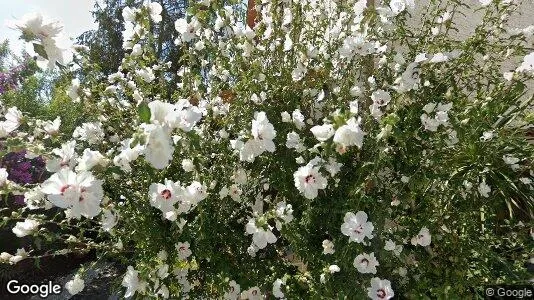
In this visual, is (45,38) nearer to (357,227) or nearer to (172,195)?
(172,195)

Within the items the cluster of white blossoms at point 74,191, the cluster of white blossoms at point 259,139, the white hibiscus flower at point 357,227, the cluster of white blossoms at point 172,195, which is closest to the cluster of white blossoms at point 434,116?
the white hibiscus flower at point 357,227

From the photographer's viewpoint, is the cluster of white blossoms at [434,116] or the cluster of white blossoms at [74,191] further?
the cluster of white blossoms at [434,116]

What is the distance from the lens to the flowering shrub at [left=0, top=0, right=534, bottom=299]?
2.07 meters

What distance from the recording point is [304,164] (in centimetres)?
222

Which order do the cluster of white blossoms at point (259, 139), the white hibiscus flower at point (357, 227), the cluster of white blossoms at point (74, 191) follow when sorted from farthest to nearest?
the white hibiscus flower at point (357, 227) < the cluster of white blossoms at point (259, 139) < the cluster of white blossoms at point (74, 191)

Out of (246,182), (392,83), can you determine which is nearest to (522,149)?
(392,83)

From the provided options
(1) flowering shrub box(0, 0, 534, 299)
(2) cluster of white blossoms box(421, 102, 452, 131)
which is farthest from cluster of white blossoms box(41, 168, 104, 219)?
(2) cluster of white blossoms box(421, 102, 452, 131)

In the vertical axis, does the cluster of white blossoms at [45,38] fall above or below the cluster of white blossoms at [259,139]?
above

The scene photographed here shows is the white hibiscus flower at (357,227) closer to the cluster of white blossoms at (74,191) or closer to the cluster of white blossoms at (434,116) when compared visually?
the cluster of white blossoms at (434,116)

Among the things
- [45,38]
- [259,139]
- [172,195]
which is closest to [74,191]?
[172,195]

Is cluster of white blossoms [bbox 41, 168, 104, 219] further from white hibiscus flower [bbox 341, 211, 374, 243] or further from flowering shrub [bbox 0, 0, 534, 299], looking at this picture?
white hibiscus flower [bbox 341, 211, 374, 243]

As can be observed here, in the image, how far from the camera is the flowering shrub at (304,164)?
207 centimetres

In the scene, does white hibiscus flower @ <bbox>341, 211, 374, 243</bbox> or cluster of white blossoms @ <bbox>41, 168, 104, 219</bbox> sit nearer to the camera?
cluster of white blossoms @ <bbox>41, 168, 104, 219</bbox>

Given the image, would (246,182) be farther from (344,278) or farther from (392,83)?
(392,83)
